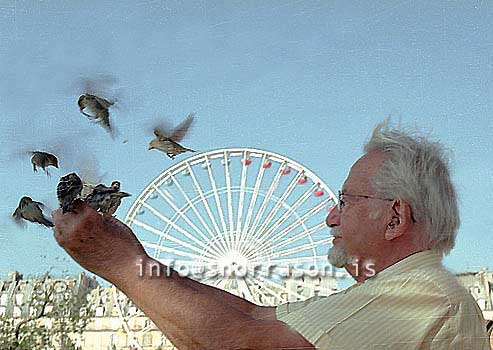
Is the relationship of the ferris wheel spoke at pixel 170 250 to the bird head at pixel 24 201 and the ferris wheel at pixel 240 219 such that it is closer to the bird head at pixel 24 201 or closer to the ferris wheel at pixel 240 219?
the ferris wheel at pixel 240 219

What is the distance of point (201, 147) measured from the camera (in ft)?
3.22

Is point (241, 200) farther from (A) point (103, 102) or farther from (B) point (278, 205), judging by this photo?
(A) point (103, 102)

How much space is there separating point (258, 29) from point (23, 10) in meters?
0.33

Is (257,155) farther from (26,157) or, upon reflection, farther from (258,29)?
(26,157)

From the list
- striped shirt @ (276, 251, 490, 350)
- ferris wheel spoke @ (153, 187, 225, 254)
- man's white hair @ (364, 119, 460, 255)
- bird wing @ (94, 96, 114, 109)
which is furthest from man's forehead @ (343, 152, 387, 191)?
bird wing @ (94, 96, 114, 109)

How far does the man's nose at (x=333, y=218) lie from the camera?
0.83 meters

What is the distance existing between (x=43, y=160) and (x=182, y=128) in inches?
7.1

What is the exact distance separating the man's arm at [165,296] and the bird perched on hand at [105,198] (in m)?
0.05

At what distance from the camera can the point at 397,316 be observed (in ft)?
2.28

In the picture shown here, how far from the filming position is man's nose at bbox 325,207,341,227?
2.72 ft

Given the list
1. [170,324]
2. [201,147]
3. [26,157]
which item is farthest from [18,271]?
[170,324]

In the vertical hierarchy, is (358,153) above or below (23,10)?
below

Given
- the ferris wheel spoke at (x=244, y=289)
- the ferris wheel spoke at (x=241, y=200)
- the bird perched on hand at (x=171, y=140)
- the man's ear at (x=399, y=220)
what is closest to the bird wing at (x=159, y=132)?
the bird perched on hand at (x=171, y=140)

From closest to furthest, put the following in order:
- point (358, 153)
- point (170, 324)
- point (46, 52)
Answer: point (170, 324) < point (358, 153) < point (46, 52)
